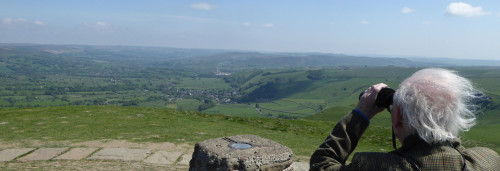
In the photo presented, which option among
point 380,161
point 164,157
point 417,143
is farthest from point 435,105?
point 164,157

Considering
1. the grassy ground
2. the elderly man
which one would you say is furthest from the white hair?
the grassy ground

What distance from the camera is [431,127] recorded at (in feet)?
9.30

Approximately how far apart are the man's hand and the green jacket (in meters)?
0.07

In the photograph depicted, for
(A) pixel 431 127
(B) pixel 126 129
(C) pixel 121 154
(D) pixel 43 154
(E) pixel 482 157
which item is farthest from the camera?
(B) pixel 126 129

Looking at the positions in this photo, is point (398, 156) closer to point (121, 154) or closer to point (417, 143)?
point (417, 143)

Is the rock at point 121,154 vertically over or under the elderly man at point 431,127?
under

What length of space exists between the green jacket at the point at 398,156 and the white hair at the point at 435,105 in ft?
0.35

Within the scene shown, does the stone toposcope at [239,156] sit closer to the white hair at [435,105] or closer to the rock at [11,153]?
the white hair at [435,105]

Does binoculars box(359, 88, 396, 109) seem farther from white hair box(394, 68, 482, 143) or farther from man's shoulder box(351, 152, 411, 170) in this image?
man's shoulder box(351, 152, 411, 170)

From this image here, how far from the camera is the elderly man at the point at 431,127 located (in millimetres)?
2828

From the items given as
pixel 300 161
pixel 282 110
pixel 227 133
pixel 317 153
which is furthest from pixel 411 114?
pixel 282 110

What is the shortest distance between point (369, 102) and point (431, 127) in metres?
0.55

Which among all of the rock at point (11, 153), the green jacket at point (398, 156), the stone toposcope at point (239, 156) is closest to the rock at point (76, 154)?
the rock at point (11, 153)

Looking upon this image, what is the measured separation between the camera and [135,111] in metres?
25.8
